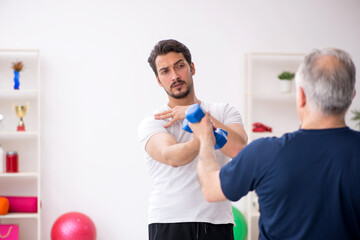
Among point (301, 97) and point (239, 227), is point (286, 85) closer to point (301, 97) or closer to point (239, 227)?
point (239, 227)

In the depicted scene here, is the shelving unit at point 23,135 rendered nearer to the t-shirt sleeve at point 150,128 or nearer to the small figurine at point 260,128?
the small figurine at point 260,128

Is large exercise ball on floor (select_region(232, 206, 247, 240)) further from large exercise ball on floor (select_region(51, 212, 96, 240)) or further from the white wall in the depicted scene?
large exercise ball on floor (select_region(51, 212, 96, 240))

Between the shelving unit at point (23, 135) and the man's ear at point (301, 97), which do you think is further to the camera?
the shelving unit at point (23, 135)

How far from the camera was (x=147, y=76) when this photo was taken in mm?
4324

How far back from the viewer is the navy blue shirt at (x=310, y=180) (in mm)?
1160

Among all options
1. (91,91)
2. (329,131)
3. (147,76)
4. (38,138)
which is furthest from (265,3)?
(329,131)

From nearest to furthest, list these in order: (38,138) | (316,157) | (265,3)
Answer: (316,157) → (38,138) → (265,3)

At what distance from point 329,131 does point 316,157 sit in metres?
0.09

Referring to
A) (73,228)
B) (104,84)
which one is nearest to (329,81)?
(73,228)

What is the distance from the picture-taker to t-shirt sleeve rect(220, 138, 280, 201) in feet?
3.94

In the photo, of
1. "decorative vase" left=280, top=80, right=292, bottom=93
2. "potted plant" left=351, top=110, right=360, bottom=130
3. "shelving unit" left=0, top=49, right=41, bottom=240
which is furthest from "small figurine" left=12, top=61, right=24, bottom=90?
"potted plant" left=351, top=110, right=360, bottom=130

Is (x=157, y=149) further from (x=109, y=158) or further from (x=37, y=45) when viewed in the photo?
(x=37, y=45)

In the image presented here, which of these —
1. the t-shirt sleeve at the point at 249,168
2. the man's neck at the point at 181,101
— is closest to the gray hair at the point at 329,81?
the t-shirt sleeve at the point at 249,168

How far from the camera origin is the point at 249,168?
122 cm
